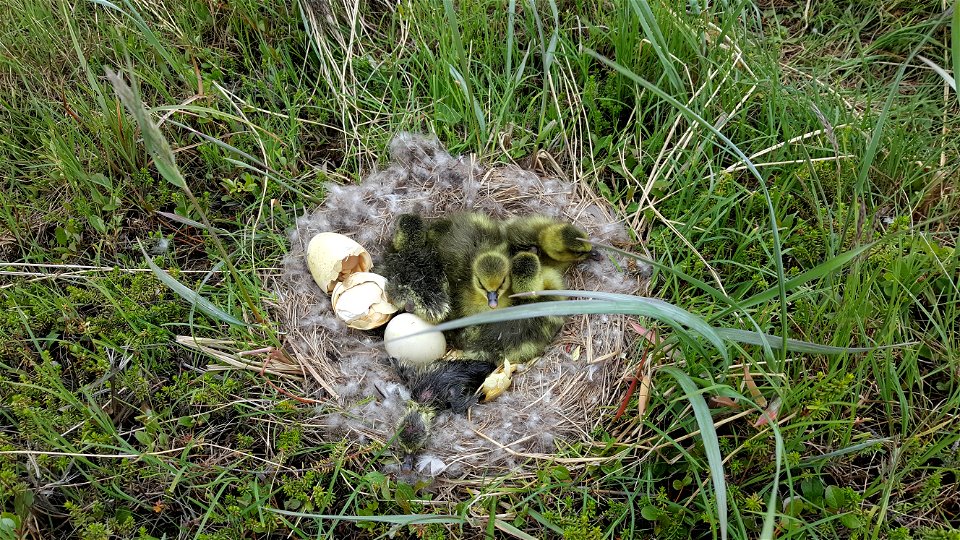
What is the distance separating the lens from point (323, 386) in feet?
8.87

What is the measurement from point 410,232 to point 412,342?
507mm

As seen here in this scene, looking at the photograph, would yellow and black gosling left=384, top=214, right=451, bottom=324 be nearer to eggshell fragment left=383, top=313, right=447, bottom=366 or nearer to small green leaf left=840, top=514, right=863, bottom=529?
eggshell fragment left=383, top=313, right=447, bottom=366

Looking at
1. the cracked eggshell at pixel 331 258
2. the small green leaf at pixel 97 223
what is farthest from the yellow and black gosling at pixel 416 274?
the small green leaf at pixel 97 223

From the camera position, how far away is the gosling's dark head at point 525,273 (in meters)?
2.85

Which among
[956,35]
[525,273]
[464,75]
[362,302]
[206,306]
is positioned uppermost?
[956,35]

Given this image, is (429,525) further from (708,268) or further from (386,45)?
(386,45)

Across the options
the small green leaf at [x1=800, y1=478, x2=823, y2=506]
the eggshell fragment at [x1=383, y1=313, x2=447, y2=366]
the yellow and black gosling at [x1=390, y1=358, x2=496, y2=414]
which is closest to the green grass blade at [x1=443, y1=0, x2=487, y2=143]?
the eggshell fragment at [x1=383, y1=313, x2=447, y2=366]

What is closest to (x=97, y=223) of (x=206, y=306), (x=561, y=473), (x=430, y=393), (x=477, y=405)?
(x=206, y=306)

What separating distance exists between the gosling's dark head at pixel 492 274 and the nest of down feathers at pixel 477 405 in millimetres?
351

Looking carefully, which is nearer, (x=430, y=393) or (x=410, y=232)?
(x=430, y=393)

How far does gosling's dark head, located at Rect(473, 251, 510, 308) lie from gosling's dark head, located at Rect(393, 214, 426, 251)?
31 centimetres

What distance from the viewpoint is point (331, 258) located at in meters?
2.95

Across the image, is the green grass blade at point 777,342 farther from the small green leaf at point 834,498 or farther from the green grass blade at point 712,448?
the small green leaf at point 834,498

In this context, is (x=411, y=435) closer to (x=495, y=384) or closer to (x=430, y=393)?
(x=430, y=393)
